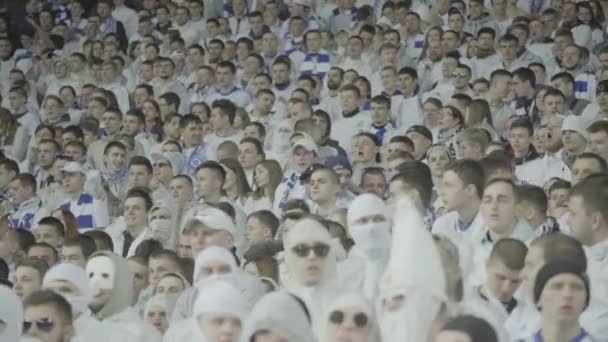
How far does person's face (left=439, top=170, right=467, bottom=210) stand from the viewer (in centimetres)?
966

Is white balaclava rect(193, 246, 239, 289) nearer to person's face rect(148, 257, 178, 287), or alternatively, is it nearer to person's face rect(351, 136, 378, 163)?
person's face rect(148, 257, 178, 287)

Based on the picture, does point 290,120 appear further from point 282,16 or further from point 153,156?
point 282,16

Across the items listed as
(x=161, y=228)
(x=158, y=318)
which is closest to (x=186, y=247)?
(x=158, y=318)

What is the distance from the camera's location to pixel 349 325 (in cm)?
686

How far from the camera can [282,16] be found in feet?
63.0

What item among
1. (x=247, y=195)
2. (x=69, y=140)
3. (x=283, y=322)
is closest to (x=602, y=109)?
(x=247, y=195)

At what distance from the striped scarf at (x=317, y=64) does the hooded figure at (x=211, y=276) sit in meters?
8.11

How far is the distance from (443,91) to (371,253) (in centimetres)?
705

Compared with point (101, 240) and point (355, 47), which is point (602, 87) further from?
point (101, 240)

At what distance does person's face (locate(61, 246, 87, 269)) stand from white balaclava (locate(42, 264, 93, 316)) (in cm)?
158

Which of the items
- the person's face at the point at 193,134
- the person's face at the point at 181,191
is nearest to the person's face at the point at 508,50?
the person's face at the point at 193,134

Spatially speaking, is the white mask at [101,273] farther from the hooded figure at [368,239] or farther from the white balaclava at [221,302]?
the white balaclava at [221,302]

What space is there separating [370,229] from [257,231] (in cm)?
232

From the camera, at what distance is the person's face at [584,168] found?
10406mm
